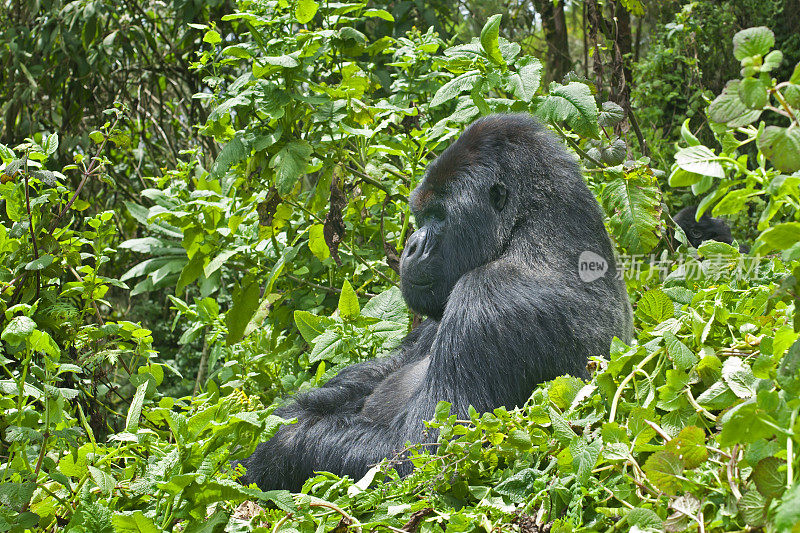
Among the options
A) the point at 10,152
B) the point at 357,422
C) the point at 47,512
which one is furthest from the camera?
the point at 357,422

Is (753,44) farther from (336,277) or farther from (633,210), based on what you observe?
(336,277)

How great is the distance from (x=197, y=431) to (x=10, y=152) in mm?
1379

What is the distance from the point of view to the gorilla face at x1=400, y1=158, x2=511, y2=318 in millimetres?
2908

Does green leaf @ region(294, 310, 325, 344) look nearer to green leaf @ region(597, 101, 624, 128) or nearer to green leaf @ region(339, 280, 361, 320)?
green leaf @ region(339, 280, 361, 320)

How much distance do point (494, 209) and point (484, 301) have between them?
45cm

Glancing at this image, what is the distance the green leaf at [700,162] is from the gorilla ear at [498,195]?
1716 mm

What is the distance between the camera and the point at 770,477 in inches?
41.6

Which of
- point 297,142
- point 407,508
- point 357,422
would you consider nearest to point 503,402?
point 357,422

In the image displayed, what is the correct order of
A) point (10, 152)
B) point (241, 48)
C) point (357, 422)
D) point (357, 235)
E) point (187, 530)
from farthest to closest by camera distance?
point (357, 235) < point (241, 48) < point (357, 422) < point (10, 152) < point (187, 530)

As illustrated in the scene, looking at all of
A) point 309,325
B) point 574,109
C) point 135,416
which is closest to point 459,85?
point 574,109

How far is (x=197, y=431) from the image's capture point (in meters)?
1.49

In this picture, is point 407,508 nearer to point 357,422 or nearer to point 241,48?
point 357,422

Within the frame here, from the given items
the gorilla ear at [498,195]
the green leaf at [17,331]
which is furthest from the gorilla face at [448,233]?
the green leaf at [17,331]

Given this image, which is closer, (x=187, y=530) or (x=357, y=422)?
(x=187, y=530)
